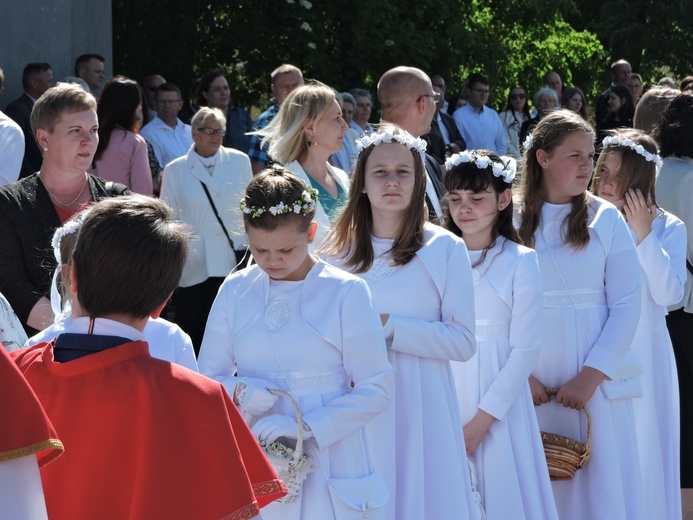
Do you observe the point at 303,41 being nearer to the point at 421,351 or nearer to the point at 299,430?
the point at 421,351

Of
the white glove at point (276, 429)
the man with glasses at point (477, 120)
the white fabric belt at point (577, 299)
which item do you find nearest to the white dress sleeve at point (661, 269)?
the white fabric belt at point (577, 299)

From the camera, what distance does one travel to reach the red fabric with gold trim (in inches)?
82.6

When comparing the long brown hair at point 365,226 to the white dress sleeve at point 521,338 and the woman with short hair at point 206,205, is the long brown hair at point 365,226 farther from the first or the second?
the woman with short hair at point 206,205

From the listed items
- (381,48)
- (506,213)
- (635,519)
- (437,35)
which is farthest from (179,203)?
(437,35)

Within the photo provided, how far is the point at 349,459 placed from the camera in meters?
3.66

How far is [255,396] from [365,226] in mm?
1157

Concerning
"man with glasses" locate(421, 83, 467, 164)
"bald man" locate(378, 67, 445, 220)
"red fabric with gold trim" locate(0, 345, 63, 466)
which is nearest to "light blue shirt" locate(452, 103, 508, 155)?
"man with glasses" locate(421, 83, 467, 164)

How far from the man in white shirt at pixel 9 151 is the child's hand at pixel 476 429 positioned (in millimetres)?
3081

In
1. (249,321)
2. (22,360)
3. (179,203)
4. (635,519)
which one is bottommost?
(635,519)

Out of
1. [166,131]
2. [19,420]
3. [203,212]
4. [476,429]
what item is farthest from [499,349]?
[166,131]

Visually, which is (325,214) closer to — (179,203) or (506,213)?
(506,213)

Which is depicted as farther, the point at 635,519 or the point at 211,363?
the point at 635,519

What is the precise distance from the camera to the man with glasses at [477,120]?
13.5 meters

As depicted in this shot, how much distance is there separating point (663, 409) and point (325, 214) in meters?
2.01
